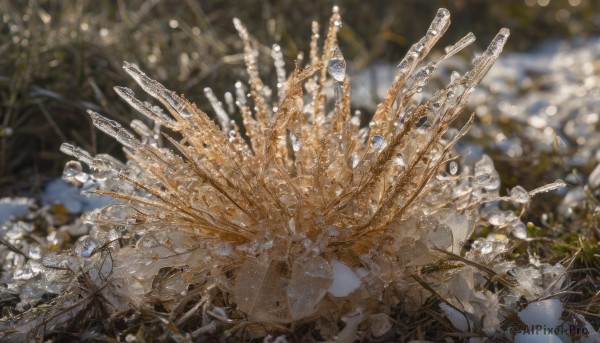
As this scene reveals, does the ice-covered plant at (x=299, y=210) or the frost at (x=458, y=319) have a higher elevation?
the ice-covered plant at (x=299, y=210)

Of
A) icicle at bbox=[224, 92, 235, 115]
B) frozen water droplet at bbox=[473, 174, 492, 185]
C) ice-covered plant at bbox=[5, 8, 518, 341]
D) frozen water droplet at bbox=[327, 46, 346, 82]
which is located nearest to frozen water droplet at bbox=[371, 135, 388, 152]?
ice-covered plant at bbox=[5, 8, 518, 341]

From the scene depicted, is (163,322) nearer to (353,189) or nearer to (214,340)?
(214,340)

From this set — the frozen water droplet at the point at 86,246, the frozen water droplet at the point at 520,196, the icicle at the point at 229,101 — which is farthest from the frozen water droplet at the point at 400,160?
the frozen water droplet at the point at 86,246

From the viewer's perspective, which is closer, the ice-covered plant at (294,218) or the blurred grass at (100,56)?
the ice-covered plant at (294,218)

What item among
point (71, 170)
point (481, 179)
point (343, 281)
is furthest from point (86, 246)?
point (481, 179)

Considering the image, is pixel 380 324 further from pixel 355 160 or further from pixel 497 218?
pixel 497 218

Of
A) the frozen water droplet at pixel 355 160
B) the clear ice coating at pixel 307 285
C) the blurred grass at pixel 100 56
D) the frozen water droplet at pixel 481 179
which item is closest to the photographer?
the clear ice coating at pixel 307 285

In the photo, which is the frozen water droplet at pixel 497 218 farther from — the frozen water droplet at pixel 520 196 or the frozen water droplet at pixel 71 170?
the frozen water droplet at pixel 71 170

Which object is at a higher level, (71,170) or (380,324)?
(71,170)
